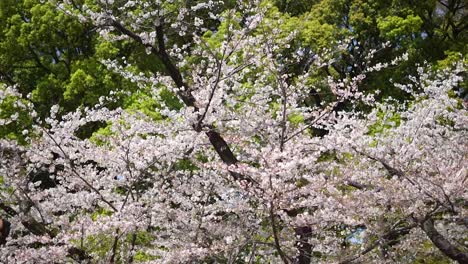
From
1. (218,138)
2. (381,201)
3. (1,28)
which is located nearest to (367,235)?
(381,201)

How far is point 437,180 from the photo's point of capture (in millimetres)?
5004

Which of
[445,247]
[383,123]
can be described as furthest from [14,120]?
[445,247]

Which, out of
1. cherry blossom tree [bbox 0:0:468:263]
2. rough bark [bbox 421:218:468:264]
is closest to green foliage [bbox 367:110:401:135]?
cherry blossom tree [bbox 0:0:468:263]


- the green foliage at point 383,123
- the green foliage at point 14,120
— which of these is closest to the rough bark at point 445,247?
the green foliage at point 383,123

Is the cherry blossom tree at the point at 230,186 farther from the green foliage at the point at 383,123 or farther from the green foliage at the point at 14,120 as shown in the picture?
the green foliage at the point at 14,120

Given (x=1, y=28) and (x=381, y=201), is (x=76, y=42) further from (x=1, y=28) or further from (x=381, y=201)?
(x=381, y=201)

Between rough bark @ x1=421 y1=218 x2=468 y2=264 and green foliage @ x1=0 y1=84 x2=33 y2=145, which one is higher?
green foliage @ x1=0 y1=84 x2=33 y2=145

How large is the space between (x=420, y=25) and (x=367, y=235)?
9.11 meters

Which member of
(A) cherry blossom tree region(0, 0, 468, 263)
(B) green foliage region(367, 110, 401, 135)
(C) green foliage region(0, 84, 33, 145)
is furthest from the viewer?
(C) green foliage region(0, 84, 33, 145)

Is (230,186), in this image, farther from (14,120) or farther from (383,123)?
(14,120)

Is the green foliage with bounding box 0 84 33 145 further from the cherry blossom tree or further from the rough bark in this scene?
the rough bark

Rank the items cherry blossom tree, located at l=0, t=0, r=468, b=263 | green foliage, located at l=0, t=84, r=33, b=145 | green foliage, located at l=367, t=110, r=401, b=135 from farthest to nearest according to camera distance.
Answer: green foliage, located at l=0, t=84, r=33, b=145 < green foliage, located at l=367, t=110, r=401, b=135 < cherry blossom tree, located at l=0, t=0, r=468, b=263

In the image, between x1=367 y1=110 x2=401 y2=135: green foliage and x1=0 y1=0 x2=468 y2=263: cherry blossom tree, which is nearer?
x1=0 y1=0 x2=468 y2=263: cherry blossom tree

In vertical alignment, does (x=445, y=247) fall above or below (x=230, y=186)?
below
